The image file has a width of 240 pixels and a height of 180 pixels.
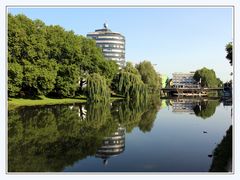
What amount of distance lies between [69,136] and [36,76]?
23757 mm

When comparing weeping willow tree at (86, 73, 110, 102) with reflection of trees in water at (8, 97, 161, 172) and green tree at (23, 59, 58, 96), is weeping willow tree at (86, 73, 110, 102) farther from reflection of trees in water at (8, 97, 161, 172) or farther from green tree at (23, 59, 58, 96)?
reflection of trees in water at (8, 97, 161, 172)

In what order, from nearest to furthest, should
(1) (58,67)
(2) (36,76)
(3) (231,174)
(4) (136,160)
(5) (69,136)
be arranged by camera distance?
(3) (231,174) < (4) (136,160) < (5) (69,136) < (2) (36,76) < (1) (58,67)

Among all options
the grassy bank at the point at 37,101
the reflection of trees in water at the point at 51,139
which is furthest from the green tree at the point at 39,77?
the reflection of trees in water at the point at 51,139

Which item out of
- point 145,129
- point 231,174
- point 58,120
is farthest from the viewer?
point 58,120

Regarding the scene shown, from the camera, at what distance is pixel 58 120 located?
32.2m

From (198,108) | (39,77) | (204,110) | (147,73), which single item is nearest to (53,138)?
(39,77)

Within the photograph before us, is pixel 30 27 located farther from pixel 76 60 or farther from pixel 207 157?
pixel 207 157

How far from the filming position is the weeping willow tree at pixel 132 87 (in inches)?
2394

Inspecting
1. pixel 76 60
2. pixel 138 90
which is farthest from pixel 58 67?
pixel 138 90

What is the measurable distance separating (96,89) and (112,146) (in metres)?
31.4

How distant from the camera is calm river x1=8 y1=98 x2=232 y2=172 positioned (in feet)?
54.8

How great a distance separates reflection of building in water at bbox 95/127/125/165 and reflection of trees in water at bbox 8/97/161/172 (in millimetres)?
365

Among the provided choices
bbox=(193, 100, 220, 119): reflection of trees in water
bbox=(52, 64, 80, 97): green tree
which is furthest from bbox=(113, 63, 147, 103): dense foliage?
bbox=(193, 100, 220, 119): reflection of trees in water
